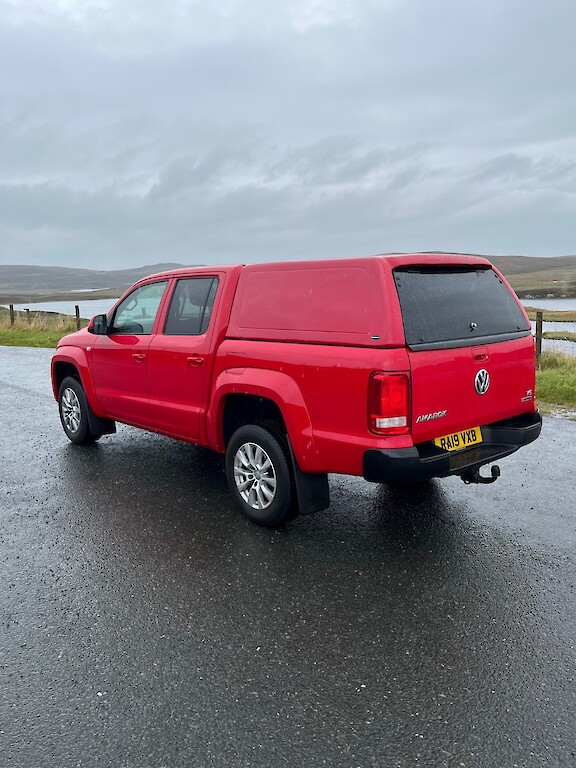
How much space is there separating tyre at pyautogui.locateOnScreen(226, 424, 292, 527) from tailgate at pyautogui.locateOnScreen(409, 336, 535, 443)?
107 centimetres

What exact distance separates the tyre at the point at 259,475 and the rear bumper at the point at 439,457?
77cm

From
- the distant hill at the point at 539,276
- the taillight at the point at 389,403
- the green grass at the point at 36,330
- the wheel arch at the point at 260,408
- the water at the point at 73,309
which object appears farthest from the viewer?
the distant hill at the point at 539,276

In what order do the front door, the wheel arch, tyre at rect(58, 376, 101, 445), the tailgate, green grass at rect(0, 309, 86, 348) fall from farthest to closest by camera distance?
green grass at rect(0, 309, 86, 348)
tyre at rect(58, 376, 101, 445)
the front door
the wheel arch
the tailgate

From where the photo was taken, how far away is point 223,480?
580 centimetres

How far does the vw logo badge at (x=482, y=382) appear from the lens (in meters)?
4.25

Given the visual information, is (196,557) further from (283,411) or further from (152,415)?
(152,415)

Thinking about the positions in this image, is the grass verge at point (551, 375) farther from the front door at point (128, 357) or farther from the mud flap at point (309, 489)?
the front door at point (128, 357)

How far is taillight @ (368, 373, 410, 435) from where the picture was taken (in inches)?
149

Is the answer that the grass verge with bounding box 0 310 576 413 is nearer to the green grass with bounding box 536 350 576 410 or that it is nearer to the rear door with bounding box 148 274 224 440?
the green grass with bounding box 536 350 576 410

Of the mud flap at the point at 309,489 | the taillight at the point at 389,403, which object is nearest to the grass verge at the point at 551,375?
the mud flap at the point at 309,489

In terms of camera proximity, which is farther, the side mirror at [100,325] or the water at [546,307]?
the water at [546,307]

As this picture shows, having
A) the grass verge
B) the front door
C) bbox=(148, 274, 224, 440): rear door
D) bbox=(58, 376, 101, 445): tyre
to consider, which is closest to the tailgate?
bbox=(148, 274, 224, 440): rear door

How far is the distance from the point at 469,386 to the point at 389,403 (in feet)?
2.40

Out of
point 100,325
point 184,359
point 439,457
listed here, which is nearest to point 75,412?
point 100,325
